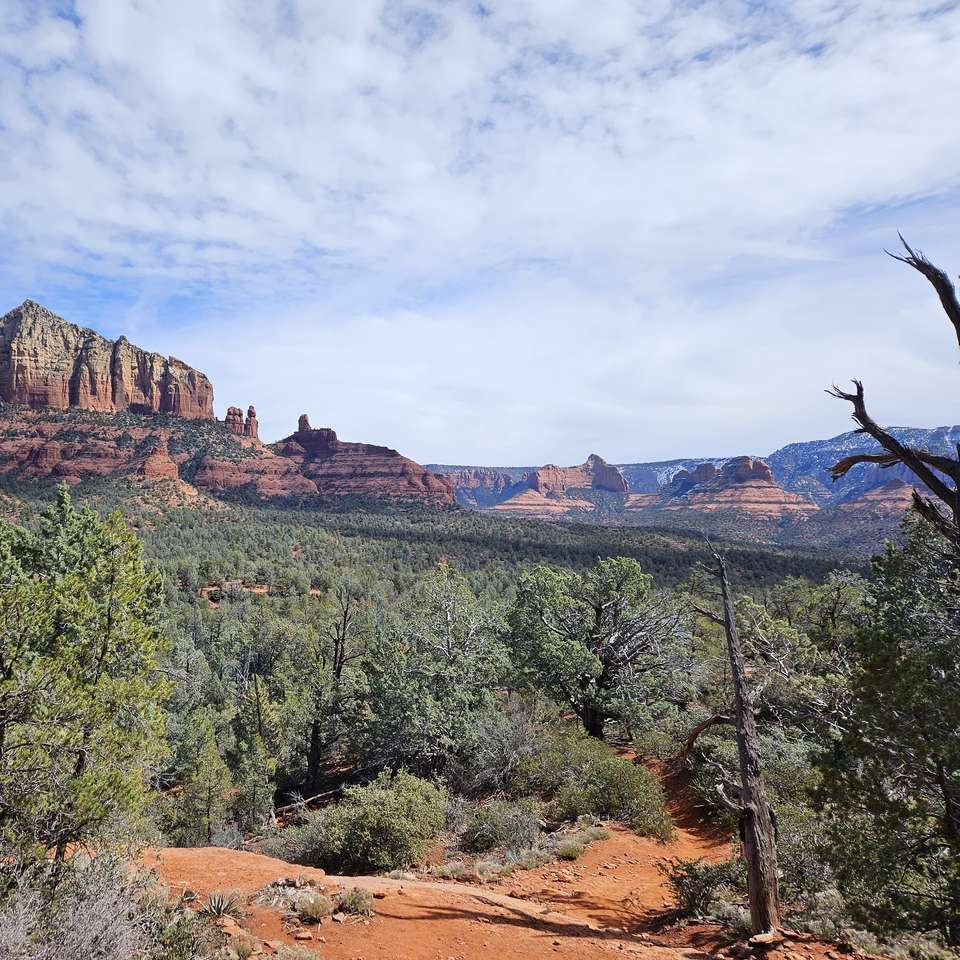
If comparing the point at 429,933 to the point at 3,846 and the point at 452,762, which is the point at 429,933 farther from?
the point at 452,762

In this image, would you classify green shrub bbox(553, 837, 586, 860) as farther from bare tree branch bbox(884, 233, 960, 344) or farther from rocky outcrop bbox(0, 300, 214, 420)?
rocky outcrop bbox(0, 300, 214, 420)

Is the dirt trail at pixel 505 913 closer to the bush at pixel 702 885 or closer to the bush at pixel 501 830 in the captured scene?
the bush at pixel 702 885

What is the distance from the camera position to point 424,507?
168 metres

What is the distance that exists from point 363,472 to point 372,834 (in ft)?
578

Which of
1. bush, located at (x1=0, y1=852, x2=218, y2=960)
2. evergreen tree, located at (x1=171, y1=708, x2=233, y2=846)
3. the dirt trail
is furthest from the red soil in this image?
evergreen tree, located at (x1=171, y1=708, x2=233, y2=846)

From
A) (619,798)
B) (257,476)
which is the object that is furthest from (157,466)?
(619,798)

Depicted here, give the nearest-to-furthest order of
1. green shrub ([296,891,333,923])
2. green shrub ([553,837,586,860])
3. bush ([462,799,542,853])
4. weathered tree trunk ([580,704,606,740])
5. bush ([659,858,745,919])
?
green shrub ([296,891,333,923]) < bush ([659,858,745,919]) < green shrub ([553,837,586,860]) < bush ([462,799,542,853]) < weathered tree trunk ([580,704,606,740])

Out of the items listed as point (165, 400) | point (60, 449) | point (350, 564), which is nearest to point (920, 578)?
point (350, 564)

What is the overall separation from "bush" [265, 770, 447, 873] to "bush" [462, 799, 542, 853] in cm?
83

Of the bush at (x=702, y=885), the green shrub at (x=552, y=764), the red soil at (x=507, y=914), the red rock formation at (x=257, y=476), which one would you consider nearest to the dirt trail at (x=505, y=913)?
the red soil at (x=507, y=914)

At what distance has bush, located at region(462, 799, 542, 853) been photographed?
12930mm

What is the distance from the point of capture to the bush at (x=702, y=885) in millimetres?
9336

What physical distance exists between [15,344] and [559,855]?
601 ft

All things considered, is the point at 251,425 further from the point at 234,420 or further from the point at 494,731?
the point at 494,731
